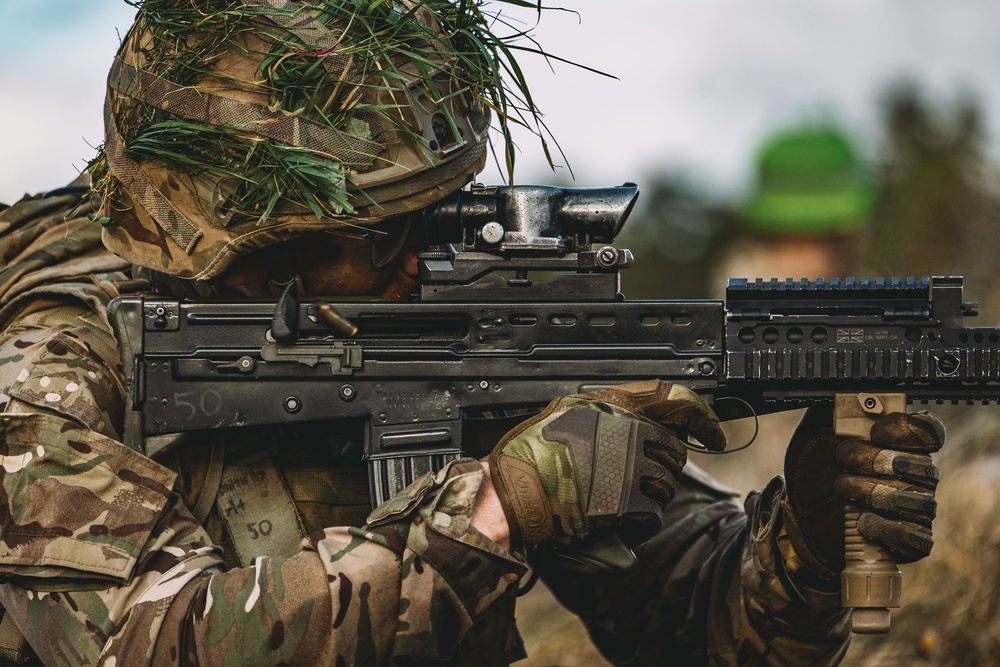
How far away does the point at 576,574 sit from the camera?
11.9 ft

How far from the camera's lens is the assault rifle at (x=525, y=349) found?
3.01m

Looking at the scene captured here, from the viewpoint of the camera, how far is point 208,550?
2.91 metres

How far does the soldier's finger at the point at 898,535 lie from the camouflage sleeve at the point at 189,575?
3.34ft

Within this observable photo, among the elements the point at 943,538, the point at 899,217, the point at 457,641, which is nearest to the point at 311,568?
the point at 457,641

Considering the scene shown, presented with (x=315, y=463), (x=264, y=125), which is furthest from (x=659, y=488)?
(x=264, y=125)

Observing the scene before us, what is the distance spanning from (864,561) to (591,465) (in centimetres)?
86

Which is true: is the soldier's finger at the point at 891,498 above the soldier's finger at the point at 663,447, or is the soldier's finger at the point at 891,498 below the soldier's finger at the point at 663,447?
below

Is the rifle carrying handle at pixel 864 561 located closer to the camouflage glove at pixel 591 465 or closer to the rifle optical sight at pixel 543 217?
the camouflage glove at pixel 591 465

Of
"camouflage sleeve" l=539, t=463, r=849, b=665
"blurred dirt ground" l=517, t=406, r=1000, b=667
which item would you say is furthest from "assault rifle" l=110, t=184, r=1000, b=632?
"blurred dirt ground" l=517, t=406, r=1000, b=667

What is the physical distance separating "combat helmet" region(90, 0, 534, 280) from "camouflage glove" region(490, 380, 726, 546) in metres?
0.85

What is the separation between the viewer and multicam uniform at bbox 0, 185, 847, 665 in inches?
106

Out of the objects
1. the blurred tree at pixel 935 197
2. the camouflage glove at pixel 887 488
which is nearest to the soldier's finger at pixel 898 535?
the camouflage glove at pixel 887 488

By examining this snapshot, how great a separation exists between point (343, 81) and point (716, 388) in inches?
56.5

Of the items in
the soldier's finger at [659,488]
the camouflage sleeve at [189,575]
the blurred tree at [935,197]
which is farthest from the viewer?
the blurred tree at [935,197]
